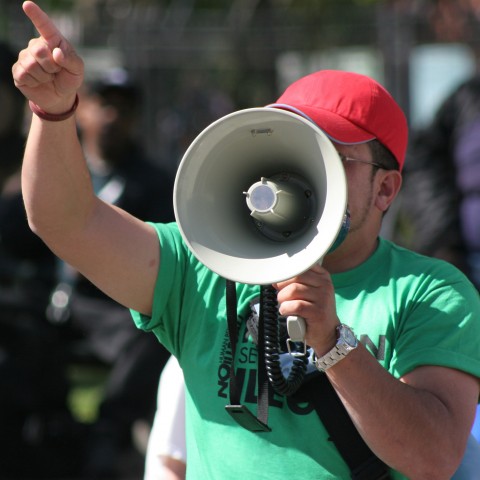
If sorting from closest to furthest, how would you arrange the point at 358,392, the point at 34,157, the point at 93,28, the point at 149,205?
the point at 358,392 → the point at 34,157 → the point at 149,205 → the point at 93,28

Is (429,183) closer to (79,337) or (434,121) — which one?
(434,121)

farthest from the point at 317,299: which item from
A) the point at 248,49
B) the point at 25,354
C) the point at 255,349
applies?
the point at 248,49

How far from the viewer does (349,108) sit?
245cm

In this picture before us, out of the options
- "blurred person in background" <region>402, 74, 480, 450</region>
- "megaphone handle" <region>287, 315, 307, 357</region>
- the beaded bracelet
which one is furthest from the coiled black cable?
"blurred person in background" <region>402, 74, 480, 450</region>

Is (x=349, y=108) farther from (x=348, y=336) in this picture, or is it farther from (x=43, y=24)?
(x=43, y=24)

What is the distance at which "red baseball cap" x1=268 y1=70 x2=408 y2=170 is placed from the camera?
7.95 ft

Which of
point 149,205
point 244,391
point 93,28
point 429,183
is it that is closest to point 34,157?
point 244,391

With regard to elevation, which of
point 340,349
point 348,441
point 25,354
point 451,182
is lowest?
point 25,354

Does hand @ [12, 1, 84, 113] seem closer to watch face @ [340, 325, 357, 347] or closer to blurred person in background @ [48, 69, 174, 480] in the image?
watch face @ [340, 325, 357, 347]

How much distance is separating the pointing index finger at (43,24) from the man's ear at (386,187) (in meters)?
0.81

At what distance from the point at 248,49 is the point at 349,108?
9089mm

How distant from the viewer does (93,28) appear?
34.3 ft

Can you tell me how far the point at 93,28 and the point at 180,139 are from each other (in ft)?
4.46

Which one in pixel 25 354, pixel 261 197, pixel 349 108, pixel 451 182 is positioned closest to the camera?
pixel 261 197
